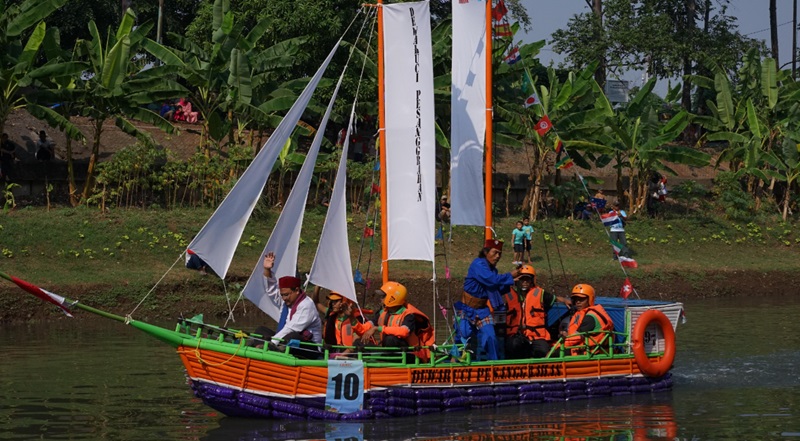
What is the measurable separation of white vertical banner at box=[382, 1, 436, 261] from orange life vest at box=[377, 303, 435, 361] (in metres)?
Answer: 1.02

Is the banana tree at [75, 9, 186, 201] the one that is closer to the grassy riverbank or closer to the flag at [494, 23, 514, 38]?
the grassy riverbank

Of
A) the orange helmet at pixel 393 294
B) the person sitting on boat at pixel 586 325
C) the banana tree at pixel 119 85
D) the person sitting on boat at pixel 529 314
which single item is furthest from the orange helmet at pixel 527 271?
the banana tree at pixel 119 85

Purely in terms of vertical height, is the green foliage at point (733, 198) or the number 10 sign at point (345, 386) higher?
the green foliage at point (733, 198)

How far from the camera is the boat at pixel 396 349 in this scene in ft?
52.4

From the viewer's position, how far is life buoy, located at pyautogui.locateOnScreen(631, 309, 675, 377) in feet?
61.8

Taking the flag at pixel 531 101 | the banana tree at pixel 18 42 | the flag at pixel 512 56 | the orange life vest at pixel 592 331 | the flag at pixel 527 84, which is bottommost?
the orange life vest at pixel 592 331

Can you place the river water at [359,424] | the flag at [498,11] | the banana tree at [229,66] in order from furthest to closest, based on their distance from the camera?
the banana tree at [229,66] → the flag at [498,11] → the river water at [359,424]

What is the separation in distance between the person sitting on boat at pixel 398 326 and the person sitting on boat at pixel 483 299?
0.71 meters

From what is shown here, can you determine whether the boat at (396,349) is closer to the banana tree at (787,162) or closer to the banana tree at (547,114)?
the banana tree at (547,114)

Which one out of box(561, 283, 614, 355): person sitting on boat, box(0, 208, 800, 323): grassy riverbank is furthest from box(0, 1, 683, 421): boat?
box(0, 208, 800, 323): grassy riverbank

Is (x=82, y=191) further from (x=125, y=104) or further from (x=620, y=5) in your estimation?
(x=620, y=5)

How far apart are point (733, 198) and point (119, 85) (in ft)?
72.4

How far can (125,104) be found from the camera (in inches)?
1280

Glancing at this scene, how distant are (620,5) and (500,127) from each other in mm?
13581
